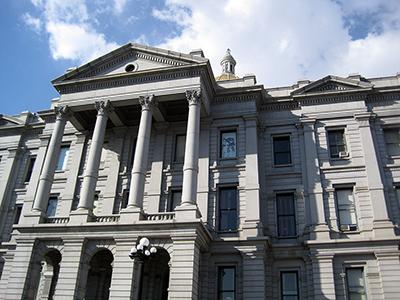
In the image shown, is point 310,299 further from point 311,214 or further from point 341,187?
point 341,187

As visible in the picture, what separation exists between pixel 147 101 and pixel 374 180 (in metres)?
13.3

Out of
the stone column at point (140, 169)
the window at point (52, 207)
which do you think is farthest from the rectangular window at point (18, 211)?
the stone column at point (140, 169)

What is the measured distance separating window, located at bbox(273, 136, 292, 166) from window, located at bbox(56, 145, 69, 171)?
45.7ft

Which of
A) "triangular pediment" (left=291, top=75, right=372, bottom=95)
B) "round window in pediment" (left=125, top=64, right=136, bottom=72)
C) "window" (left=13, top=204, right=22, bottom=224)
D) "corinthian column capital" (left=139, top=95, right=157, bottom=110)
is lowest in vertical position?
"window" (left=13, top=204, right=22, bottom=224)

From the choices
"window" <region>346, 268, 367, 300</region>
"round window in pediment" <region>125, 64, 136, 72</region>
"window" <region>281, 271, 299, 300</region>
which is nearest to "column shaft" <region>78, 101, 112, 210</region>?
"round window in pediment" <region>125, 64, 136, 72</region>

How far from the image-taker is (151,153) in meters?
26.4

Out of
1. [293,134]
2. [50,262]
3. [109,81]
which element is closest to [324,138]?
[293,134]

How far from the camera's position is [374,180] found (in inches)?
909

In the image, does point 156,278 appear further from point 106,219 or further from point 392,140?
point 392,140

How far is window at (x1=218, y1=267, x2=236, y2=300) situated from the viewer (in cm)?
2170

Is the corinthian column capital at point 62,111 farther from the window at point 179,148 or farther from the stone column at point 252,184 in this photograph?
Answer: the stone column at point 252,184

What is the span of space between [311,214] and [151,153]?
1013 centimetres

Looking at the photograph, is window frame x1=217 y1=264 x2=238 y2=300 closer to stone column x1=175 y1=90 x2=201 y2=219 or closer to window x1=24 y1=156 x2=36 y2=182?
stone column x1=175 y1=90 x2=201 y2=219

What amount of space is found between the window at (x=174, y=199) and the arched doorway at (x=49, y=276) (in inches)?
266
